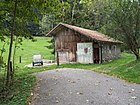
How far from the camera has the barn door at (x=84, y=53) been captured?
28.9 m

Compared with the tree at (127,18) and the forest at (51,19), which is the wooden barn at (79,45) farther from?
the tree at (127,18)

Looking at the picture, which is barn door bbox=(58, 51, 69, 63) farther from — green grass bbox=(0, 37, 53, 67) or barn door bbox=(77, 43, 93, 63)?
green grass bbox=(0, 37, 53, 67)

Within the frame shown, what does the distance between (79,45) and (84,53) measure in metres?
1.24

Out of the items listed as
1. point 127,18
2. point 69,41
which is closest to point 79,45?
point 69,41

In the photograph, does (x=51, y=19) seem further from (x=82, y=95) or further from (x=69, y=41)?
(x=82, y=95)

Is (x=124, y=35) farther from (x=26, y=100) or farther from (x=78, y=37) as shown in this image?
(x=26, y=100)

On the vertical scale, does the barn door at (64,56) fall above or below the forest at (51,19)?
below

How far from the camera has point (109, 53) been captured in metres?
32.9

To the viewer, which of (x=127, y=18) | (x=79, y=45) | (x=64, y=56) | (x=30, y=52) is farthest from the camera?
(x=30, y=52)

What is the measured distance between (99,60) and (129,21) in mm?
8432

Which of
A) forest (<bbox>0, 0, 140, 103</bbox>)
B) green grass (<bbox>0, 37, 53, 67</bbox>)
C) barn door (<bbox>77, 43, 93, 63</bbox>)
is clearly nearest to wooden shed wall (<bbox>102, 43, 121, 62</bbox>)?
barn door (<bbox>77, 43, 93, 63</bbox>)

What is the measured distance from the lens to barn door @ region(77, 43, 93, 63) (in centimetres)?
2894

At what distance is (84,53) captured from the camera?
29438mm

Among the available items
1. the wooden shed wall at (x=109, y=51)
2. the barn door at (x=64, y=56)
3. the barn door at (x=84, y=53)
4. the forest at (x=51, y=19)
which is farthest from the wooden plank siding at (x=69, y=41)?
the forest at (x=51, y=19)
